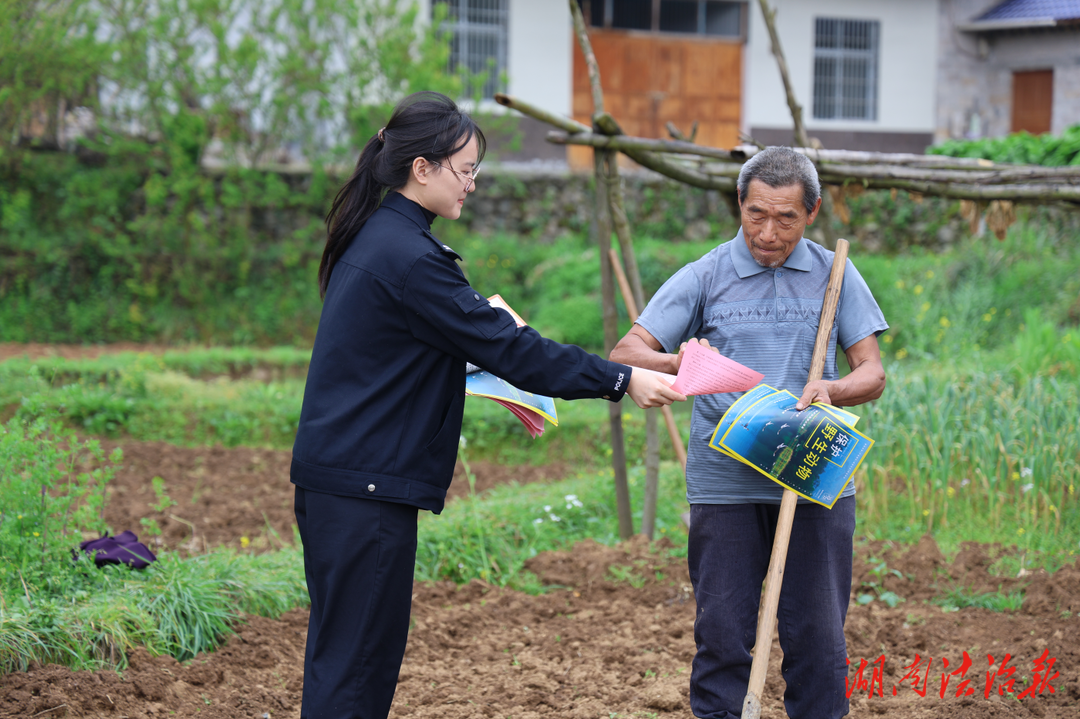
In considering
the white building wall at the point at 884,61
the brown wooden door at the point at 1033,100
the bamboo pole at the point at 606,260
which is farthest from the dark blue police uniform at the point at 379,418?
the brown wooden door at the point at 1033,100

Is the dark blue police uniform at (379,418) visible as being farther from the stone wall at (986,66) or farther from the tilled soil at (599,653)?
the stone wall at (986,66)

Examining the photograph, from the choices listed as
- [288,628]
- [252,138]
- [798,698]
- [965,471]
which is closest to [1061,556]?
[965,471]

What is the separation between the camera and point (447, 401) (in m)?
2.28

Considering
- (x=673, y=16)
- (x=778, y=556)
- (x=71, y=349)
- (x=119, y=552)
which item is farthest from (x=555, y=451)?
(x=673, y=16)

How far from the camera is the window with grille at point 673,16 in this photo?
46.2 feet

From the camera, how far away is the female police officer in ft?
7.16

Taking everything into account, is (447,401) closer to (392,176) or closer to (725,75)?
(392,176)

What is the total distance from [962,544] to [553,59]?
1051cm

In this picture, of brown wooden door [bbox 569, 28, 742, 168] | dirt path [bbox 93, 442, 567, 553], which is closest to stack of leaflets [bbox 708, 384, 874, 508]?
dirt path [bbox 93, 442, 567, 553]

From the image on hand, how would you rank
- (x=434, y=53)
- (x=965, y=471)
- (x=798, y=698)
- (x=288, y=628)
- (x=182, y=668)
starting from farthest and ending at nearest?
1. (x=434, y=53)
2. (x=965, y=471)
3. (x=288, y=628)
4. (x=182, y=668)
5. (x=798, y=698)

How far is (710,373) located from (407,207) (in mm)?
876

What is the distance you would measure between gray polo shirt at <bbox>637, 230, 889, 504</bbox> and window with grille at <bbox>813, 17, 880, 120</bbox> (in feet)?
43.6

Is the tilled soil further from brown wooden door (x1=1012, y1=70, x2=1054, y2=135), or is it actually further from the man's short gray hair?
brown wooden door (x1=1012, y1=70, x2=1054, y2=135)

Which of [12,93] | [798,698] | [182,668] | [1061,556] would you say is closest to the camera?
[798,698]
